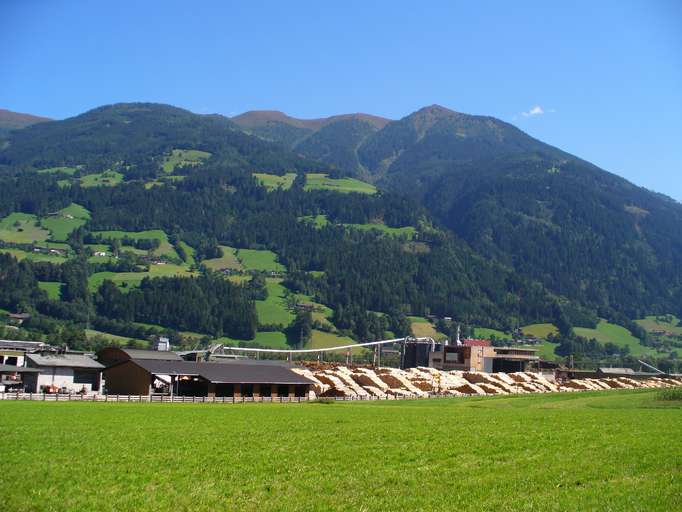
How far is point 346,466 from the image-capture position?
23344 millimetres

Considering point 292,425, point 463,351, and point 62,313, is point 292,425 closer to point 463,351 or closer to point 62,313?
point 463,351

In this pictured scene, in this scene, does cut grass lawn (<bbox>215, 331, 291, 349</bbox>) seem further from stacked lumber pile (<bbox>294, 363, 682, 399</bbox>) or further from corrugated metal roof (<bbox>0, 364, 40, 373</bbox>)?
corrugated metal roof (<bbox>0, 364, 40, 373</bbox>)

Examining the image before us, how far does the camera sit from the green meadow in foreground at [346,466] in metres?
19.1

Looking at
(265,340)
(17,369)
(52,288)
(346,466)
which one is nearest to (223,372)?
(17,369)

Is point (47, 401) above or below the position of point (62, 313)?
below

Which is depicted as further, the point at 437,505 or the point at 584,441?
the point at 584,441

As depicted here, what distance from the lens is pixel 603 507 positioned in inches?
717

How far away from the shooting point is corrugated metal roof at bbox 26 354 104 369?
241ft

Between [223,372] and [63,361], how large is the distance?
1501cm

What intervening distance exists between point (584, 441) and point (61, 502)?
55.9 ft

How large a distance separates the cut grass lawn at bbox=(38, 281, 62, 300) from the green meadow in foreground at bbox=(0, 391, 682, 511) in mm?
165060

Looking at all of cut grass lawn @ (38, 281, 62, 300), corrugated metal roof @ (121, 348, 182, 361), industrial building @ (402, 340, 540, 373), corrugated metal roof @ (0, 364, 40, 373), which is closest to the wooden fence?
A: corrugated metal roof @ (0, 364, 40, 373)

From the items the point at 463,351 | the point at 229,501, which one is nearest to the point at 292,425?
the point at 229,501

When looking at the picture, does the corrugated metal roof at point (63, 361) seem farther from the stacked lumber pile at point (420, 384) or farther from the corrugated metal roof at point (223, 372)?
the stacked lumber pile at point (420, 384)
